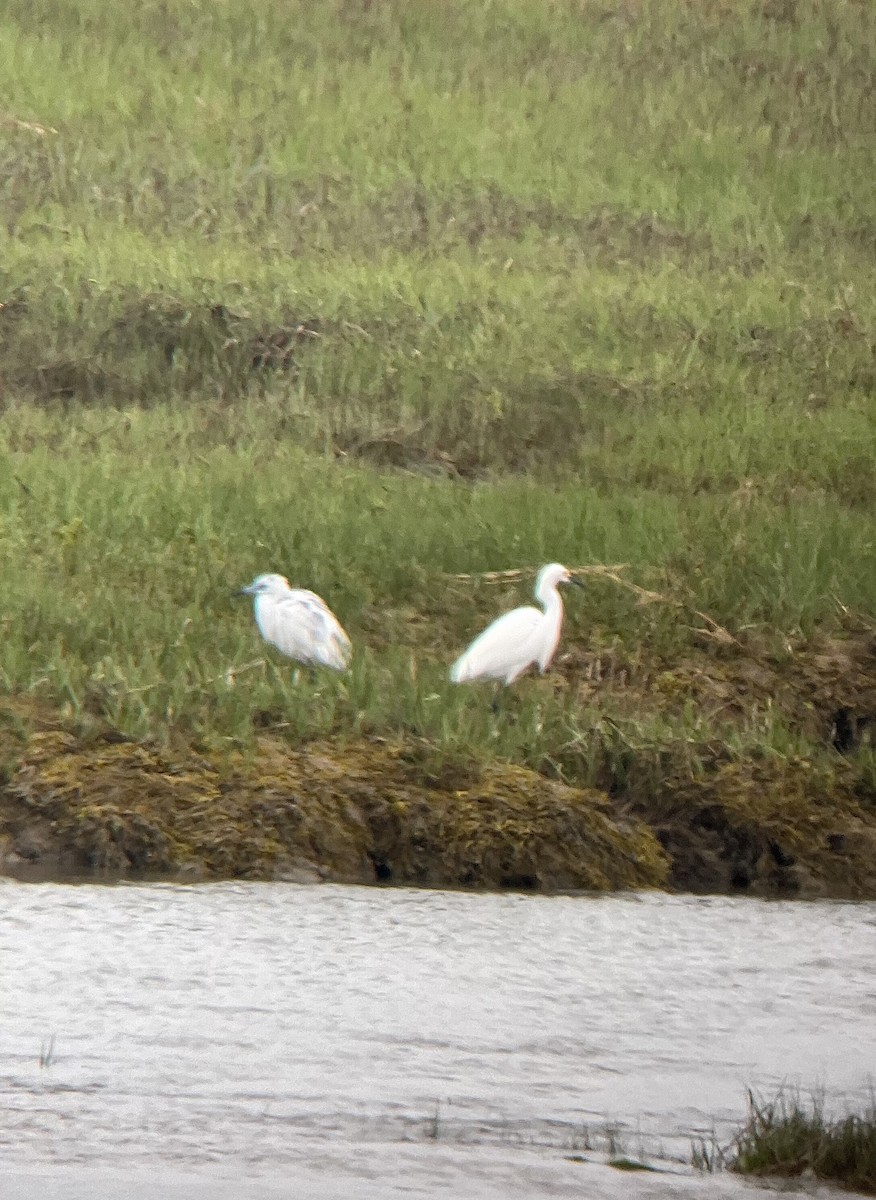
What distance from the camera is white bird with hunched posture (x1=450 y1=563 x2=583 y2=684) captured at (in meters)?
10.4

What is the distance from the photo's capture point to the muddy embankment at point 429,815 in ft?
29.7

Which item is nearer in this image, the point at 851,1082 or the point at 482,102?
the point at 851,1082

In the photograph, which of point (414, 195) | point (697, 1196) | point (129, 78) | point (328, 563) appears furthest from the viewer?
point (129, 78)

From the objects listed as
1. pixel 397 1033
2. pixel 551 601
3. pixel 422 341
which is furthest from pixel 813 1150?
pixel 422 341

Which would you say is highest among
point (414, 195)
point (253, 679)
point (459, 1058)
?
point (459, 1058)

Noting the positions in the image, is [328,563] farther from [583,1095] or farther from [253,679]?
[583,1095]

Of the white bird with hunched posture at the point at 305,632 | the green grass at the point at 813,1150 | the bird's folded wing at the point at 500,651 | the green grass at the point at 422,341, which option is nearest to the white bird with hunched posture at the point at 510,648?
the bird's folded wing at the point at 500,651

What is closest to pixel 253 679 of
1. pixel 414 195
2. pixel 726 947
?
pixel 726 947

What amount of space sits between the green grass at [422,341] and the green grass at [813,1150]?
396 cm

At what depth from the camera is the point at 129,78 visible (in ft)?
76.0

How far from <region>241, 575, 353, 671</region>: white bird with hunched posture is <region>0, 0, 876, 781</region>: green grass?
0.51ft

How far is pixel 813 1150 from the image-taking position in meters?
5.71

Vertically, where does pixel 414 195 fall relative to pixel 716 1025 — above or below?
below

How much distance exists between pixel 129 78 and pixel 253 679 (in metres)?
14.0
